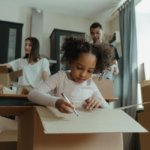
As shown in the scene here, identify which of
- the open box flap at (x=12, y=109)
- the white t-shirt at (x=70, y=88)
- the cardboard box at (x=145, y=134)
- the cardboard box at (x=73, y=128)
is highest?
the white t-shirt at (x=70, y=88)

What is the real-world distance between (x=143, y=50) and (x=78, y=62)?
2372 millimetres

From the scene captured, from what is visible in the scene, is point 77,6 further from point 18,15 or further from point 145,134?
point 145,134

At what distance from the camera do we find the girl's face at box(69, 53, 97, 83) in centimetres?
95

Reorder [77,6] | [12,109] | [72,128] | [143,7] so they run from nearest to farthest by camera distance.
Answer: [72,128] < [12,109] < [143,7] < [77,6]

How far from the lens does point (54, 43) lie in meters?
3.69

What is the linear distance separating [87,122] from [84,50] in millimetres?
489

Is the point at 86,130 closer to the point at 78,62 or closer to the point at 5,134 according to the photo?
the point at 78,62

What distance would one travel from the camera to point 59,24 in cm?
414

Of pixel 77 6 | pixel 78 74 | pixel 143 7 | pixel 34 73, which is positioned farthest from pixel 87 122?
pixel 77 6

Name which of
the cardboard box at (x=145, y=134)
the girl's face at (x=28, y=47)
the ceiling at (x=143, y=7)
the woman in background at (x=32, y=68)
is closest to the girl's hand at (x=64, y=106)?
the cardboard box at (x=145, y=134)

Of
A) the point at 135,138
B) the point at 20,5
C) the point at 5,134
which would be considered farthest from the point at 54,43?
the point at 5,134

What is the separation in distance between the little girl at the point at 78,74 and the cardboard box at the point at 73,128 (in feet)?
0.47

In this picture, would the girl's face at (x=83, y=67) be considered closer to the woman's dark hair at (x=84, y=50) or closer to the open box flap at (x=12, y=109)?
the woman's dark hair at (x=84, y=50)

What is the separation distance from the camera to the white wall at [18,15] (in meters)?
3.78
